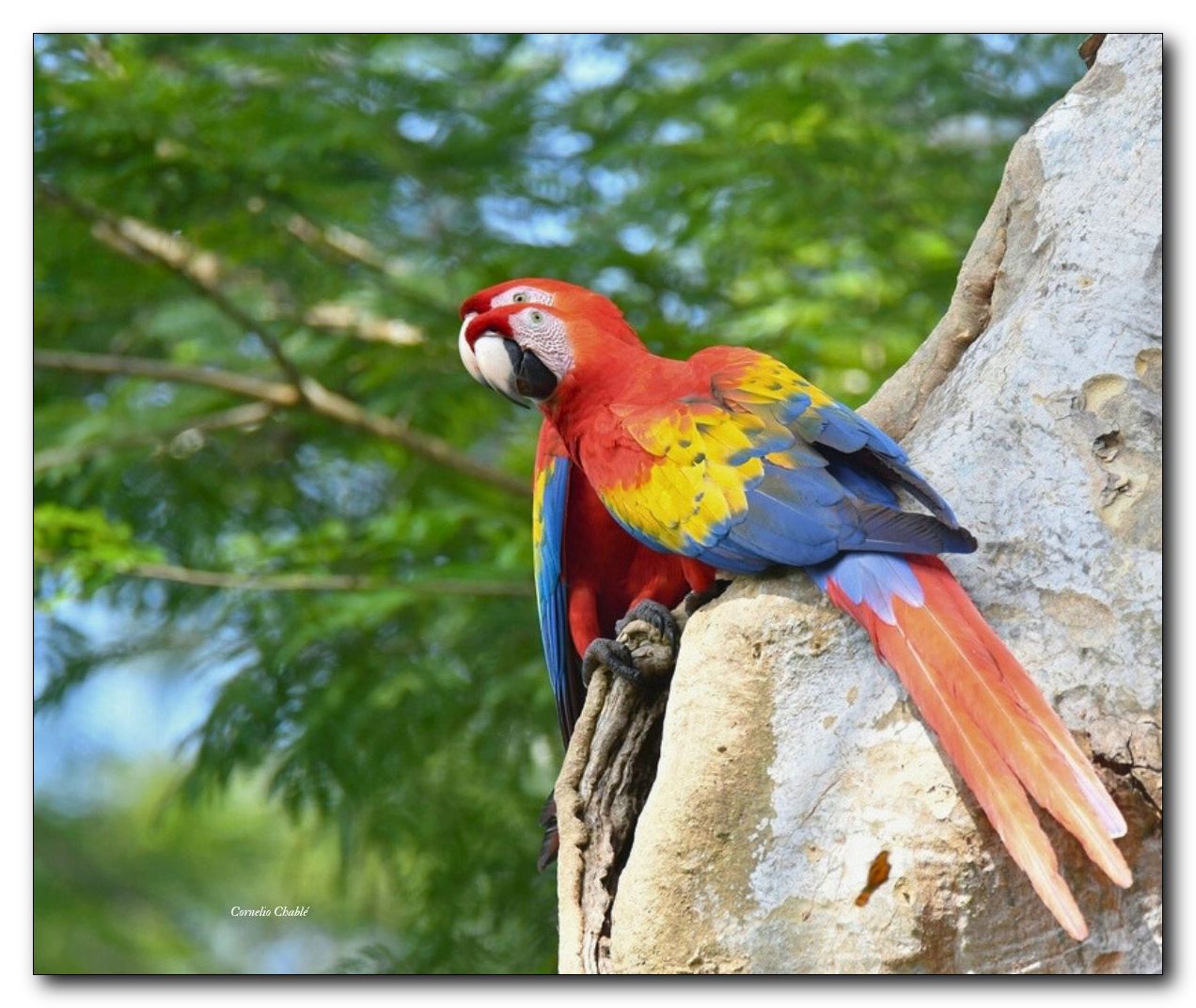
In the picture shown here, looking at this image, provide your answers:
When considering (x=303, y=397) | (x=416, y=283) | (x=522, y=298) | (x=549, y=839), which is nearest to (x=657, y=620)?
(x=549, y=839)

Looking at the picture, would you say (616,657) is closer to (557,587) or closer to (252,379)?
(557,587)

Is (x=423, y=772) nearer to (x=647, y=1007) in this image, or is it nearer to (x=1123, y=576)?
(x=647, y=1007)

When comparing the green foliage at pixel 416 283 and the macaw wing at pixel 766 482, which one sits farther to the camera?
the green foliage at pixel 416 283

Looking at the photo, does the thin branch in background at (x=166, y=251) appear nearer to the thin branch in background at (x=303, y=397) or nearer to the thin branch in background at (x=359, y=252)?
the thin branch in background at (x=303, y=397)

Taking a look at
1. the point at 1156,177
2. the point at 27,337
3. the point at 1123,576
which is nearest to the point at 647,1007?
the point at 1123,576

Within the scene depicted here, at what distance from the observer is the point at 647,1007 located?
1.91 metres

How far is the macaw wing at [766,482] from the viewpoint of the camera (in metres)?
1.70

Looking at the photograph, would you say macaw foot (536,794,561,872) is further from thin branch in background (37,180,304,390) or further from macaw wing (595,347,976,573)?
thin branch in background (37,180,304,390)

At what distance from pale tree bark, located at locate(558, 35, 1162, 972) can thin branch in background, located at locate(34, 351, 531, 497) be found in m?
1.66

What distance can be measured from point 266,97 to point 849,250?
4.64 feet

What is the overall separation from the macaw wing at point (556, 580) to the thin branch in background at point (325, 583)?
1.12 meters

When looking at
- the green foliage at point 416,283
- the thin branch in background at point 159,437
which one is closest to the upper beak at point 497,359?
the green foliage at point 416,283

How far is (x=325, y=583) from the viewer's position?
3455mm

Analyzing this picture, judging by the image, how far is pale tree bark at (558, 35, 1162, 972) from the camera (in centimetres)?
169
